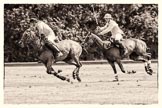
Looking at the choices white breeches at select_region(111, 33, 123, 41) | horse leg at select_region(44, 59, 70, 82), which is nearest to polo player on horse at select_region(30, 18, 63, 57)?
horse leg at select_region(44, 59, 70, 82)

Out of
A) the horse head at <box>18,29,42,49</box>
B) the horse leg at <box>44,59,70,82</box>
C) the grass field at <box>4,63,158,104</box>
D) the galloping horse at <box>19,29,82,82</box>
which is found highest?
the horse head at <box>18,29,42,49</box>

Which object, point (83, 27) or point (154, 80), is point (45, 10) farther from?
point (154, 80)

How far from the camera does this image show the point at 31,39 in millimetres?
20375

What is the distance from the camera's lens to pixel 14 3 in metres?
20.9

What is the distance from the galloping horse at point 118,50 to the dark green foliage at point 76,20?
0.29 metres

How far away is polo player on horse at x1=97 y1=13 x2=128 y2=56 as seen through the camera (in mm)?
20406

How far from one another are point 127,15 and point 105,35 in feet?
4.90

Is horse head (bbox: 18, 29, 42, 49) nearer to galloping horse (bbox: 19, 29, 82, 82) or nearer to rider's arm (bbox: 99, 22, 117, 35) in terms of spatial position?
galloping horse (bbox: 19, 29, 82, 82)

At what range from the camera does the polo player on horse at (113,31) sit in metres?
20.4

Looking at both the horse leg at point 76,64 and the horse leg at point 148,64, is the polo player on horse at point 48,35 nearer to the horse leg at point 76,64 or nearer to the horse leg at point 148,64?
the horse leg at point 76,64

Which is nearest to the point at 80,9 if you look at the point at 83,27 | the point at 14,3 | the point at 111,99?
the point at 83,27

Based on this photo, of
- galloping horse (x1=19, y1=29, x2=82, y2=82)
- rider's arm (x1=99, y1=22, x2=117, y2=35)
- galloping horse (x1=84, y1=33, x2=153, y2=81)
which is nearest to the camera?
galloping horse (x1=19, y1=29, x2=82, y2=82)

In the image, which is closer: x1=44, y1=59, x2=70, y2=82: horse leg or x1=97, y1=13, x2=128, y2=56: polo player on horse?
x1=44, y1=59, x2=70, y2=82: horse leg

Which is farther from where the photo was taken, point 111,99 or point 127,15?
point 127,15
